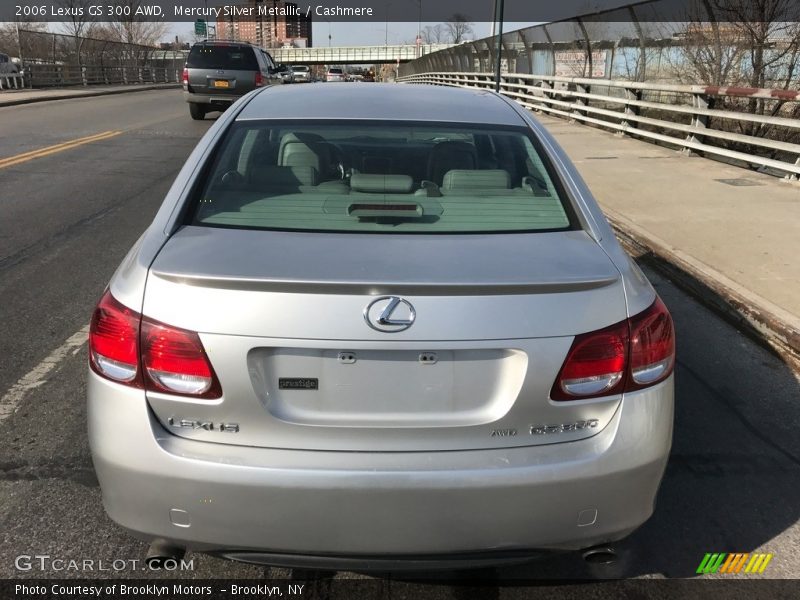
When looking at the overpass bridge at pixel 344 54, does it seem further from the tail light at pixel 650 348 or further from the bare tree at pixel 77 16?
the tail light at pixel 650 348

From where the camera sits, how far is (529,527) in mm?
2082

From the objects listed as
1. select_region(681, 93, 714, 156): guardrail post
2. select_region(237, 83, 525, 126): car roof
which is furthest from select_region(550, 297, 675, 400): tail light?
select_region(681, 93, 714, 156): guardrail post

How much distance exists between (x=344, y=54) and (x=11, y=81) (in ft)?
249

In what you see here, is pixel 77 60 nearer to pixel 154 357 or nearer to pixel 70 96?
pixel 70 96

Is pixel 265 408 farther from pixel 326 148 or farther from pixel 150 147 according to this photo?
pixel 150 147

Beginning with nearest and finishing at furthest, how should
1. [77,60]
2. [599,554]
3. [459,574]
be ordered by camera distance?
[599,554], [459,574], [77,60]

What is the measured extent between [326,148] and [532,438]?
1.79 metres


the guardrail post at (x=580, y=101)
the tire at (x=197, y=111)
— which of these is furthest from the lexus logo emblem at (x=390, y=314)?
the tire at (x=197, y=111)

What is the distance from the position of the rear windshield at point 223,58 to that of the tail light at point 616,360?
62.5ft

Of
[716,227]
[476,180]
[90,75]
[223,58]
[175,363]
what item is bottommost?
[716,227]

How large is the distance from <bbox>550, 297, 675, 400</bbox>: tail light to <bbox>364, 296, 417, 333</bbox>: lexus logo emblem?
1.56ft

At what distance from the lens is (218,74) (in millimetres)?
19062

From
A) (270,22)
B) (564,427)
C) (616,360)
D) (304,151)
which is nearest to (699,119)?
(304,151)

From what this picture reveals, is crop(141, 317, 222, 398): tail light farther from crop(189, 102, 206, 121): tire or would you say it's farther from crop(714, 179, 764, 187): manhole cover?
crop(189, 102, 206, 121): tire
